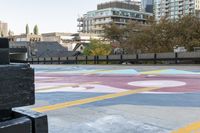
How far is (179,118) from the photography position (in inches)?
201

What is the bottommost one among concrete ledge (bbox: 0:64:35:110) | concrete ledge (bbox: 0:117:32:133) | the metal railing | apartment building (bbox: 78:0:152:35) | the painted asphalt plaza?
the painted asphalt plaza

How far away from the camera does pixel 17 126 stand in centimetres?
177

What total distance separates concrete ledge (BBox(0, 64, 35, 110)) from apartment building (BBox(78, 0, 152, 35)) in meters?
151

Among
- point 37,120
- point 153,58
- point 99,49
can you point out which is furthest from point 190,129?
point 99,49

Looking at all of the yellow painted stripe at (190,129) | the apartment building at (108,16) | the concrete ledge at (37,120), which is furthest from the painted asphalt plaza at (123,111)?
the apartment building at (108,16)

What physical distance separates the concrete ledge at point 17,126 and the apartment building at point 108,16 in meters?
151

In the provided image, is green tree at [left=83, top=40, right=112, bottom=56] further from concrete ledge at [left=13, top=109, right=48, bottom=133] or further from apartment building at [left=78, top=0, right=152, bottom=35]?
apartment building at [left=78, top=0, right=152, bottom=35]

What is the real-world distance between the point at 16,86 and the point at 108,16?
160m

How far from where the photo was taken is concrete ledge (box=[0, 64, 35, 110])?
1757 mm

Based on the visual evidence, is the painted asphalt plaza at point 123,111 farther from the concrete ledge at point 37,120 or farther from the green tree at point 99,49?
the green tree at point 99,49

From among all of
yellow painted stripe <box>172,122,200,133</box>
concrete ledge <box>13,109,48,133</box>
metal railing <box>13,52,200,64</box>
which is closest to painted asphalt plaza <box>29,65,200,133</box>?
yellow painted stripe <box>172,122,200,133</box>

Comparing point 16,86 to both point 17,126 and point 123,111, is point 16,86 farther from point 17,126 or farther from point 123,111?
point 123,111

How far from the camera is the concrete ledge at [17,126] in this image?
173cm

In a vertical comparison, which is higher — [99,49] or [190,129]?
[99,49]
